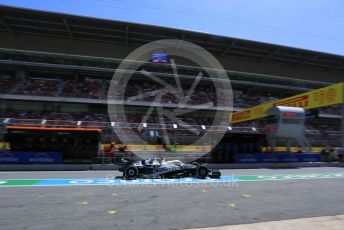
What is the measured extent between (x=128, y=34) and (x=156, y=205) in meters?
35.9

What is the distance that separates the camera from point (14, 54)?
1524 inches

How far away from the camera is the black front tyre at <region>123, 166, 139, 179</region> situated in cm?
1402

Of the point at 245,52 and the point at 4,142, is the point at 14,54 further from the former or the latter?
the point at 245,52

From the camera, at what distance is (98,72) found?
41.8 metres

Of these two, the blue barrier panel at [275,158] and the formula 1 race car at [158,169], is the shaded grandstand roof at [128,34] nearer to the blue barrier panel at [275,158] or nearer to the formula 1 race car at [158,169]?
the blue barrier panel at [275,158]

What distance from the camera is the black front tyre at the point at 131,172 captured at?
14.0 meters

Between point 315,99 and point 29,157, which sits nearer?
point 29,157

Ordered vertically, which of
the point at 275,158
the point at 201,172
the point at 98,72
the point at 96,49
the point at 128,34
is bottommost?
the point at 201,172

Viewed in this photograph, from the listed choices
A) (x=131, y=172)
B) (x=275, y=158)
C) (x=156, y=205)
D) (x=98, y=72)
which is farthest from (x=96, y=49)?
(x=156, y=205)

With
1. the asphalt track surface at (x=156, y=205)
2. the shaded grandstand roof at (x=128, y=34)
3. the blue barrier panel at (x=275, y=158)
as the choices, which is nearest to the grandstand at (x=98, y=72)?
the shaded grandstand roof at (x=128, y=34)

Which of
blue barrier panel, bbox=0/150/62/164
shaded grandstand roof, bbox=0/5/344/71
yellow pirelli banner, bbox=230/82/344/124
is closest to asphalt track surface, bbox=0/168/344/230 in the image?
blue barrier panel, bbox=0/150/62/164

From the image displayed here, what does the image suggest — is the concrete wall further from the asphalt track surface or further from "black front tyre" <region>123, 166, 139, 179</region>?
the asphalt track surface

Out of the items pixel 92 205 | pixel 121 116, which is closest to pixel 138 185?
pixel 92 205

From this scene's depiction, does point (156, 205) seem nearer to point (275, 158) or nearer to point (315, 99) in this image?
point (315, 99)
